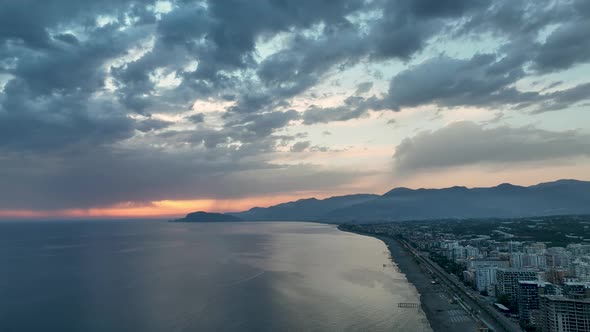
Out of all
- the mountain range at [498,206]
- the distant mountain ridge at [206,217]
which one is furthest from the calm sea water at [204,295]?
the distant mountain ridge at [206,217]

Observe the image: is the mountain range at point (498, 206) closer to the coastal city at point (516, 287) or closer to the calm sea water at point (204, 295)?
→ the coastal city at point (516, 287)

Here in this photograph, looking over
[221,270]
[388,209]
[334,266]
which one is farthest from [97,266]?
[388,209]

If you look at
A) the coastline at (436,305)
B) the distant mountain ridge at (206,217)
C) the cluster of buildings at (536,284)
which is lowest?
the coastline at (436,305)

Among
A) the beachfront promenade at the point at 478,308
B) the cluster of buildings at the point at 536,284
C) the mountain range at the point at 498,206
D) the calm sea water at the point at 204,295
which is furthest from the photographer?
the mountain range at the point at 498,206

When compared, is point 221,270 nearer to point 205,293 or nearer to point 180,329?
point 205,293

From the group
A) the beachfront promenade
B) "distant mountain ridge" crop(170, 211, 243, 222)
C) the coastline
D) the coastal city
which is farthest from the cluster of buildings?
"distant mountain ridge" crop(170, 211, 243, 222)
